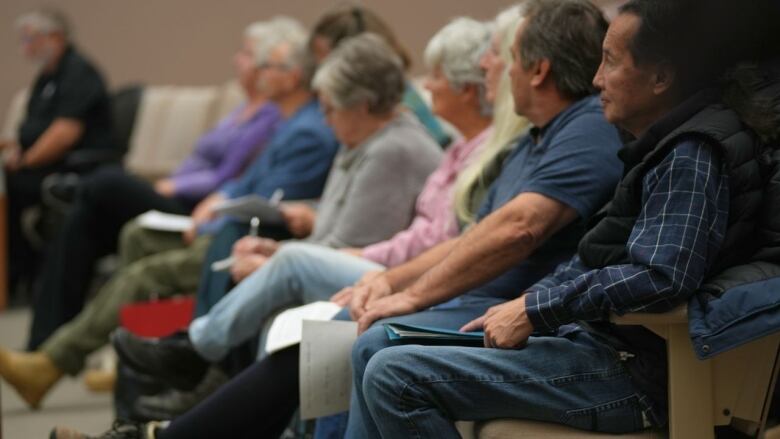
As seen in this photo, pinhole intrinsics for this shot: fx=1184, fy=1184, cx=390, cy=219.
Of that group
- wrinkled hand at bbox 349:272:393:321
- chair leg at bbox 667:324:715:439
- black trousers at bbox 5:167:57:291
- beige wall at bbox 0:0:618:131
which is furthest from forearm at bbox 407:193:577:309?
beige wall at bbox 0:0:618:131

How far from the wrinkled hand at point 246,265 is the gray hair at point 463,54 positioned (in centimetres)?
72

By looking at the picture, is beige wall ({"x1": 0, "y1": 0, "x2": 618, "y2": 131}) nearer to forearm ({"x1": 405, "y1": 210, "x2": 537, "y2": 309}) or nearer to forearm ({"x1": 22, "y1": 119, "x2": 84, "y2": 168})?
forearm ({"x1": 22, "y1": 119, "x2": 84, "y2": 168})

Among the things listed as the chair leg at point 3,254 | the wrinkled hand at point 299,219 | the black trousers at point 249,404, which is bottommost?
the chair leg at point 3,254

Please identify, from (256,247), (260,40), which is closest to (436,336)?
(256,247)

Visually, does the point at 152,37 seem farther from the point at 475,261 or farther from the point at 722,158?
the point at 722,158

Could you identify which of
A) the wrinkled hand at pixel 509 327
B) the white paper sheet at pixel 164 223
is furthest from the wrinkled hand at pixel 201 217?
the wrinkled hand at pixel 509 327

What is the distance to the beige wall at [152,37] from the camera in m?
6.89

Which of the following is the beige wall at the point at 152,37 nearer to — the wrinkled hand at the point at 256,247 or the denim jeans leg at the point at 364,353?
the wrinkled hand at the point at 256,247

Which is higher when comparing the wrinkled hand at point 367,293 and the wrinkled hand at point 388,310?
the wrinkled hand at point 388,310

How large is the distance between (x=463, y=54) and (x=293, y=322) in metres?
0.85

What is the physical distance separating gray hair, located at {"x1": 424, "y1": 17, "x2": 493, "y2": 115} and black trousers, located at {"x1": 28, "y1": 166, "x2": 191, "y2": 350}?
1.82 metres

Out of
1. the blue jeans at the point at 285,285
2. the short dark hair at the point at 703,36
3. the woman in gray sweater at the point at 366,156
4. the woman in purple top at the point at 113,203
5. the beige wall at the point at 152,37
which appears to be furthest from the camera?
the beige wall at the point at 152,37

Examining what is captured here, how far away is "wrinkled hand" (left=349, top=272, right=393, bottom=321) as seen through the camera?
2.50 m

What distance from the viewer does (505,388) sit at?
1.93 meters
